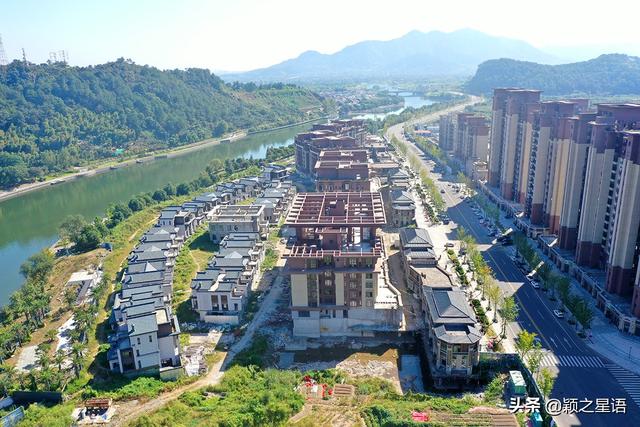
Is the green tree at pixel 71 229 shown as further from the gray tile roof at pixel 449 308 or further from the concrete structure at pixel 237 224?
the gray tile roof at pixel 449 308

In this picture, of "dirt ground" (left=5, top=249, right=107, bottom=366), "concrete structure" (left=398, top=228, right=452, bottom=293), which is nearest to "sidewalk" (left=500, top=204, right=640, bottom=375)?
"concrete structure" (left=398, top=228, right=452, bottom=293)

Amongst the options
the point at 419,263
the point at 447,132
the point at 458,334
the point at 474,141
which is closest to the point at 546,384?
the point at 458,334

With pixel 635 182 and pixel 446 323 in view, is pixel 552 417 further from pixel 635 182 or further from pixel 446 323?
pixel 635 182

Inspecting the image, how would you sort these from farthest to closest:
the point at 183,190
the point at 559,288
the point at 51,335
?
the point at 183,190 → the point at 559,288 → the point at 51,335

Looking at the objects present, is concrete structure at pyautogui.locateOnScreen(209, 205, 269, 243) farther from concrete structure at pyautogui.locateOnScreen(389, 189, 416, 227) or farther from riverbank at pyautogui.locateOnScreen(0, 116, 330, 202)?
riverbank at pyautogui.locateOnScreen(0, 116, 330, 202)

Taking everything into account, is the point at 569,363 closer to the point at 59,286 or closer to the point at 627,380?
the point at 627,380

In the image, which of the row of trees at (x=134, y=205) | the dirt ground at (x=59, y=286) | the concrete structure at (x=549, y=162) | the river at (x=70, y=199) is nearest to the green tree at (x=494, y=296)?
the concrete structure at (x=549, y=162)

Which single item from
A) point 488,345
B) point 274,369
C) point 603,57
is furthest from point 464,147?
point 603,57
